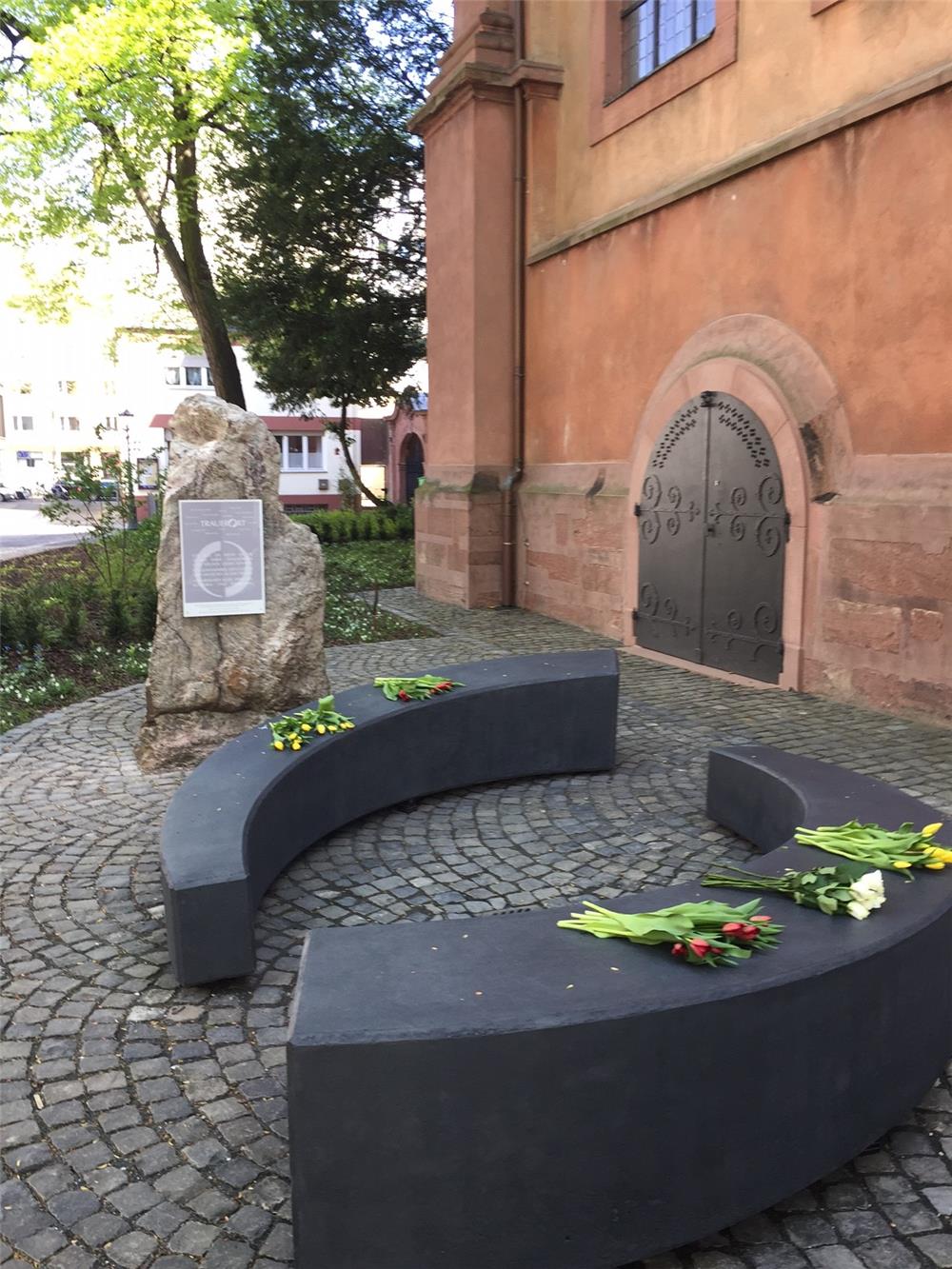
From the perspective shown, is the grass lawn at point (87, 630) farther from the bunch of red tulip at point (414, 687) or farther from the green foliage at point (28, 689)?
the bunch of red tulip at point (414, 687)

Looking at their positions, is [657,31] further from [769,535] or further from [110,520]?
[110,520]

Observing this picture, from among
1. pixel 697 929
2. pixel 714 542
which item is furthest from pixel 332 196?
pixel 697 929

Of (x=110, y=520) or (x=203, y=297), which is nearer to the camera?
(x=110, y=520)

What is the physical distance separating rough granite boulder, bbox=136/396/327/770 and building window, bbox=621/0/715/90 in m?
6.42

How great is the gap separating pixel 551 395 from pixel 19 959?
1020cm

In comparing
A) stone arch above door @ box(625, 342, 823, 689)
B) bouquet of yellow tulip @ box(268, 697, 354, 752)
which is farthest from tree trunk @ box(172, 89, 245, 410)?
Result: bouquet of yellow tulip @ box(268, 697, 354, 752)

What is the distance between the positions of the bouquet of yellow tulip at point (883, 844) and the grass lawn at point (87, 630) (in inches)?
239

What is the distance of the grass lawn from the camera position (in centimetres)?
845

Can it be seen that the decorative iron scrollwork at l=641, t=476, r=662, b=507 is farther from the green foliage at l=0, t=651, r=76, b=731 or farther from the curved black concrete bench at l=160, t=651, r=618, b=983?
the green foliage at l=0, t=651, r=76, b=731

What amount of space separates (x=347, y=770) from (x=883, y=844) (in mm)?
2781

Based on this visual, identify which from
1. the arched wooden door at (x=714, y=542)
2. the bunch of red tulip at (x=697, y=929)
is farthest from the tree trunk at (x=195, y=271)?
the bunch of red tulip at (x=697, y=929)

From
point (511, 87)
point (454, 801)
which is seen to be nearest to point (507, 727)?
point (454, 801)

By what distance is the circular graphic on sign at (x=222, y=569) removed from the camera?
6.41m

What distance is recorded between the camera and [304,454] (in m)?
43.3
